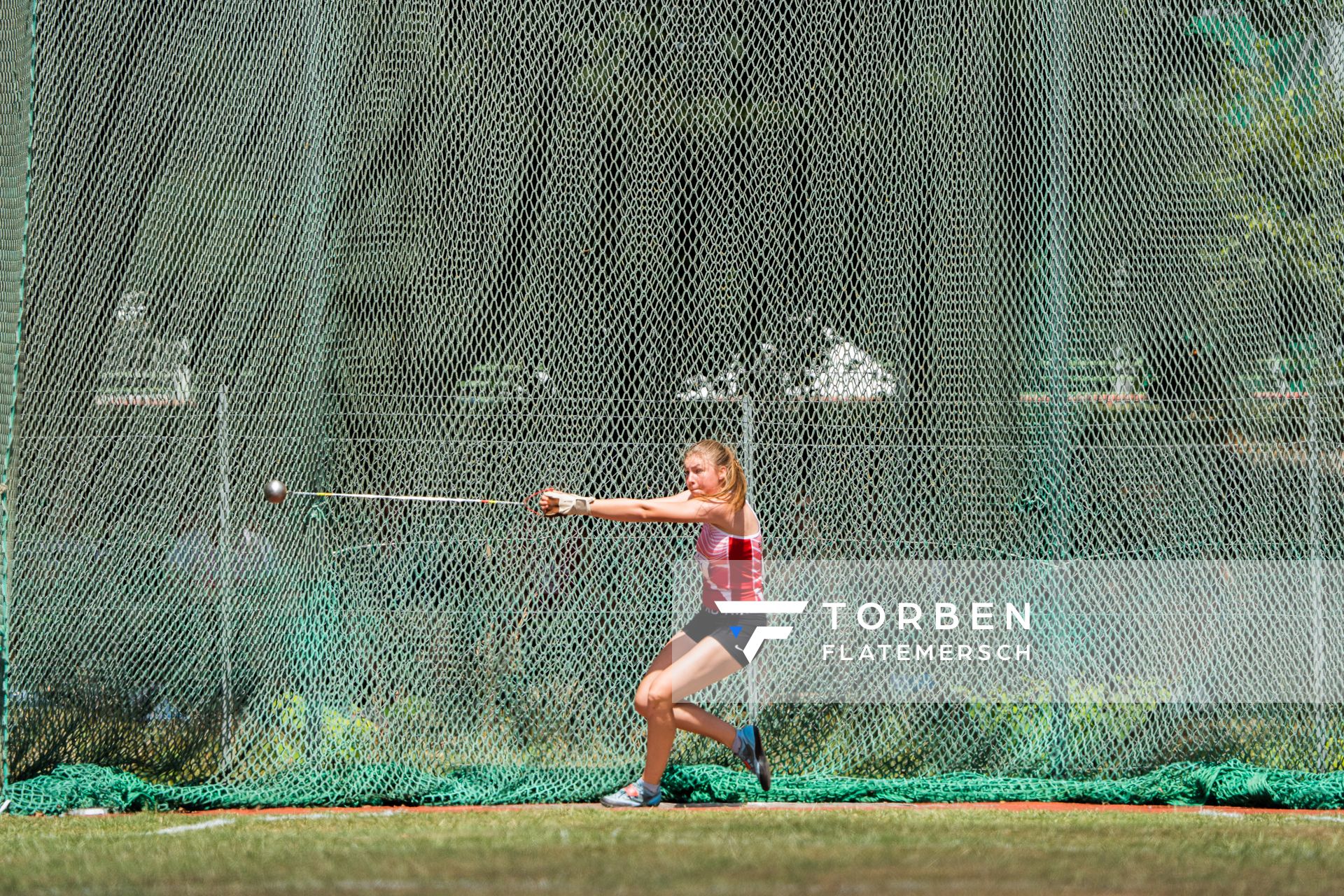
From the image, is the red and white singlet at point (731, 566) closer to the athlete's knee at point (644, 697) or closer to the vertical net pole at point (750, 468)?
the athlete's knee at point (644, 697)

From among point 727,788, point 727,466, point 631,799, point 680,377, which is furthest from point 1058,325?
point 631,799

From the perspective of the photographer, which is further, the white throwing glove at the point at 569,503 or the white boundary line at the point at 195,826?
the white throwing glove at the point at 569,503

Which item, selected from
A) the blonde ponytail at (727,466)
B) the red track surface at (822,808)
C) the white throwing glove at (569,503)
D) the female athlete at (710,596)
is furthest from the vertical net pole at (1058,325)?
the white throwing glove at (569,503)

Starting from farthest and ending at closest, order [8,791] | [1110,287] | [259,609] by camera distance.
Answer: [1110,287] → [259,609] → [8,791]

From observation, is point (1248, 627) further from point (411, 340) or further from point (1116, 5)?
point (411, 340)

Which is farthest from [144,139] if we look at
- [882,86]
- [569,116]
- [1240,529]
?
[1240,529]

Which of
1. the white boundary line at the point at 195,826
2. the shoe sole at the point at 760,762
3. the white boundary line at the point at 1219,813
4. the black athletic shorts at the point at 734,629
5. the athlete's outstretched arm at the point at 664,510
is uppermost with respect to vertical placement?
the athlete's outstretched arm at the point at 664,510

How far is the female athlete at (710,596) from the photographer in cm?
723

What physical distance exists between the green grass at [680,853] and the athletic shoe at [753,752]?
0.70ft

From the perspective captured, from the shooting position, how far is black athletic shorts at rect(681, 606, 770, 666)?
730cm

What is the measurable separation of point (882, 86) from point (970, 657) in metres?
3.30

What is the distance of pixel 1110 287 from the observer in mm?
8727

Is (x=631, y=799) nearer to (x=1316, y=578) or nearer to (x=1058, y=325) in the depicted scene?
(x=1058, y=325)

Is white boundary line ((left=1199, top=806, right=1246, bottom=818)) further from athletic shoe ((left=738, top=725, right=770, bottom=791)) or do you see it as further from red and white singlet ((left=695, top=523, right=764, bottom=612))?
red and white singlet ((left=695, top=523, right=764, bottom=612))
